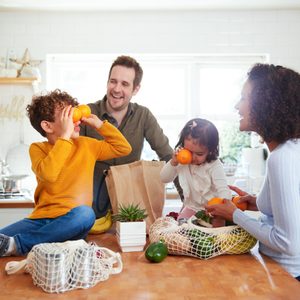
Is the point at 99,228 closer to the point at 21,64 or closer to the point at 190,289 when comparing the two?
the point at 190,289

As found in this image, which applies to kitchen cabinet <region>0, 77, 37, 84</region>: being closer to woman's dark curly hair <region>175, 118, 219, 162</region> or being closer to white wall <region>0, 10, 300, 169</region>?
white wall <region>0, 10, 300, 169</region>

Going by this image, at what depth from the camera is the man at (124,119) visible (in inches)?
83.4

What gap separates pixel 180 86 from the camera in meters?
4.02

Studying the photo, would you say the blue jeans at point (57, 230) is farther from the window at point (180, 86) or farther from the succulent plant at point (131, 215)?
the window at point (180, 86)

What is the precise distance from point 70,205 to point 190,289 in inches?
26.1

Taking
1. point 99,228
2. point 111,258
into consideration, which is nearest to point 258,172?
point 99,228

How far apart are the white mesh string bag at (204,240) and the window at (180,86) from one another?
2594 mm

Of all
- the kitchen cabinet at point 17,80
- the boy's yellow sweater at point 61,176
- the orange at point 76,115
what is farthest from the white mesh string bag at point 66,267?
the kitchen cabinet at point 17,80

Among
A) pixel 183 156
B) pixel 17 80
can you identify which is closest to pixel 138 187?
pixel 183 156

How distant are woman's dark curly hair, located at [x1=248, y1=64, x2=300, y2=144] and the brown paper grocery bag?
0.58 meters

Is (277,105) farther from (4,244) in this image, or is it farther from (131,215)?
(4,244)

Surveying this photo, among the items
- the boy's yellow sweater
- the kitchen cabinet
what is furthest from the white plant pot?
the kitchen cabinet

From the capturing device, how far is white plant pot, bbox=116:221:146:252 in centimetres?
145

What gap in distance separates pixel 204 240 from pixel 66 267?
464 millimetres
